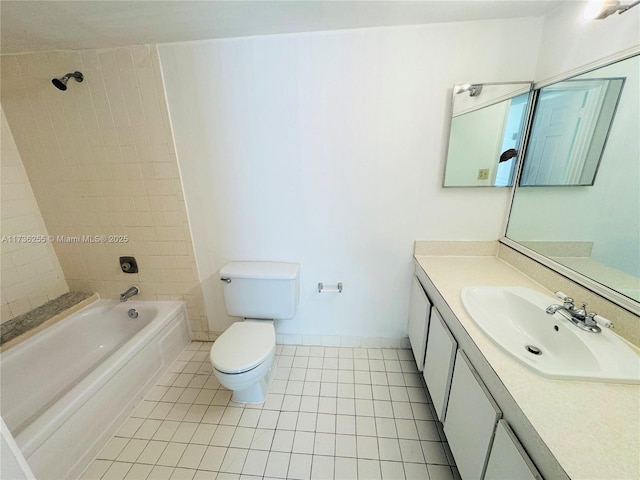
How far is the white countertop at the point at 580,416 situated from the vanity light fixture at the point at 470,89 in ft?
4.26

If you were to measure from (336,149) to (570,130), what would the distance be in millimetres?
1192

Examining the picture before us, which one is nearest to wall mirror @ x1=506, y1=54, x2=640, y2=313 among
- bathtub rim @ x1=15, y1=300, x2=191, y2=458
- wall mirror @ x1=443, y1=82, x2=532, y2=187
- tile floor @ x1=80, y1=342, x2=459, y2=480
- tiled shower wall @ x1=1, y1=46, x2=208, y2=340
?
wall mirror @ x1=443, y1=82, x2=532, y2=187

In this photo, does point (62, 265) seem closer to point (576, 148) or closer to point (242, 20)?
point (242, 20)

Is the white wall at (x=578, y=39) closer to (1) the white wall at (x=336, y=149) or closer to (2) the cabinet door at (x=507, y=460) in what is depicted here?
(1) the white wall at (x=336, y=149)

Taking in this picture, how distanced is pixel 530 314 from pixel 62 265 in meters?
3.15

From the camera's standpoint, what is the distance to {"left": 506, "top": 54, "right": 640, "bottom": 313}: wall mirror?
100cm

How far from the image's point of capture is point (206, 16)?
1276 millimetres

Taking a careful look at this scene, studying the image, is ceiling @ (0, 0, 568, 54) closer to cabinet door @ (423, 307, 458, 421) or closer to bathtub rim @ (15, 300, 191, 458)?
cabinet door @ (423, 307, 458, 421)

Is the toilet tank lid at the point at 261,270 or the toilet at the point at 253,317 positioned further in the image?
the toilet tank lid at the point at 261,270

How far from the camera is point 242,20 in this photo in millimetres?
1319

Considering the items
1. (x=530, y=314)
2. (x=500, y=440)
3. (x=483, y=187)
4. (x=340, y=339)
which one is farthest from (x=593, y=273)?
(x=340, y=339)

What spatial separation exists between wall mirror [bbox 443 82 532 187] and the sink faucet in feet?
2.78

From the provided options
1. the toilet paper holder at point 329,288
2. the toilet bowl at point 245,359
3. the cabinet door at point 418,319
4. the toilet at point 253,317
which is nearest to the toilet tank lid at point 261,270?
the toilet at point 253,317

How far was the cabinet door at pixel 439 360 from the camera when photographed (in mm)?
1192
